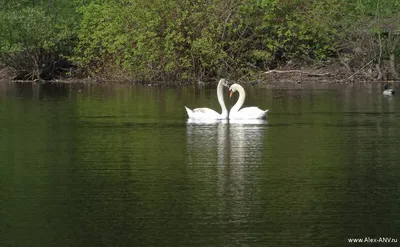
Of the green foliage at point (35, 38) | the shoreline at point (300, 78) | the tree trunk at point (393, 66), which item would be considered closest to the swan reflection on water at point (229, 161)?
the shoreline at point (300, 78)

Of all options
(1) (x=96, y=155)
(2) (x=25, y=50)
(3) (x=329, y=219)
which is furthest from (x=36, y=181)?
(2) (x=25, y=50)

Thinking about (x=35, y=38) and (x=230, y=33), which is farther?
(x=35, y=38)

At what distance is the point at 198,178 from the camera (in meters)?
17.0

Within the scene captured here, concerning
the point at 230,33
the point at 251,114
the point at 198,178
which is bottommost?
the point at 198,178

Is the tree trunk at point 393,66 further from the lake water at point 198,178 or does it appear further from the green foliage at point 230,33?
the lake water at point 198,178

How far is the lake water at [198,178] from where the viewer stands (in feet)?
42.5

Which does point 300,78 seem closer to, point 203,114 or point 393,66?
point 393,66

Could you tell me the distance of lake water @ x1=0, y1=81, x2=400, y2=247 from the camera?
1297 centimetres

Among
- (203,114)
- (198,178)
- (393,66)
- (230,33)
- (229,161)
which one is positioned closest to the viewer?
(198,178)

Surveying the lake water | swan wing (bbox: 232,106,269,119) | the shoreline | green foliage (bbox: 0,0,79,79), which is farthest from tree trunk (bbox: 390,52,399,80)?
swan wing (bbox: 232,106,269,119)

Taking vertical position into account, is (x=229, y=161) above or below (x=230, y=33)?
below

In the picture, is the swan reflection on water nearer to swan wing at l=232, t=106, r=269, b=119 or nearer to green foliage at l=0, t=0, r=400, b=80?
swan wing at l=232, t=106, r=269, b=119

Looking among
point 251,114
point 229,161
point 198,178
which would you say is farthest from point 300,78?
point 198,178

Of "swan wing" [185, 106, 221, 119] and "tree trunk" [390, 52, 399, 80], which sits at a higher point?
"tree trunk" [390, 52, 399, 80]
